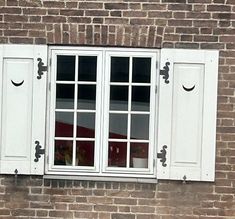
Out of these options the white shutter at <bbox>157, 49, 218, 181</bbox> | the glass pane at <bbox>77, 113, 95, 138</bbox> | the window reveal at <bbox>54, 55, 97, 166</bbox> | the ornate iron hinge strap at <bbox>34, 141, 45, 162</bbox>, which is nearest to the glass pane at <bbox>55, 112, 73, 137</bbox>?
the window reveal at <bbox>54, 55, 97, 166</bbox>

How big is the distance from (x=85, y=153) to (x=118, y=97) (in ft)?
2.48

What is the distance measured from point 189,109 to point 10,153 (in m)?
2.11

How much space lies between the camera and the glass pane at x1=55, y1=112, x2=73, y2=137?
315 inches

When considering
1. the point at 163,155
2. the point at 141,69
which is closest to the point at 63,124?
the point at 141,69

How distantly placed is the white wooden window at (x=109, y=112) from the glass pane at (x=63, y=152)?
0.01m

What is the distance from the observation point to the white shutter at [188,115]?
25.6ft

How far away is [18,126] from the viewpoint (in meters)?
7.91

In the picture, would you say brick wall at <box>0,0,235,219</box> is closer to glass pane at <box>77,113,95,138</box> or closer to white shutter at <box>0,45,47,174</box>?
white shutter at <box>0,45,47,174</box>

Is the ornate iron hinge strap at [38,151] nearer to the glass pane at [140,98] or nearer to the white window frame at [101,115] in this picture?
the white window frame at [101,115]

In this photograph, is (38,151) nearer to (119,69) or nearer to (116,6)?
(119,69)

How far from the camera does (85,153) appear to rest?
8016mm

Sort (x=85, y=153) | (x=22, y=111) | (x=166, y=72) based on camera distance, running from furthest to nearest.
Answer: (x=85, y=153)
(x=22, y=111)
(x=166, y=72)

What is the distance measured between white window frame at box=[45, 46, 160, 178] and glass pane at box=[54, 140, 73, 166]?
0.06 meters

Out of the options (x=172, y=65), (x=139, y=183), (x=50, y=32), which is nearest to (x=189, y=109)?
(x=172, y=65)
